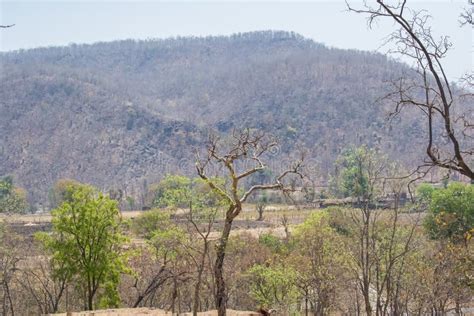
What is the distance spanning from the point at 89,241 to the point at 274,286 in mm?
9715

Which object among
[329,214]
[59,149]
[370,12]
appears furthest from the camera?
[59,149]

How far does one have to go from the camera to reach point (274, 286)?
3055 cm

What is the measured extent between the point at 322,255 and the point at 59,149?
127000 millimetres

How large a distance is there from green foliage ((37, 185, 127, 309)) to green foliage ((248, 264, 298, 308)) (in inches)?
292

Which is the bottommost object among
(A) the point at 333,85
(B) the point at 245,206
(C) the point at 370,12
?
(B) the point at 245,206

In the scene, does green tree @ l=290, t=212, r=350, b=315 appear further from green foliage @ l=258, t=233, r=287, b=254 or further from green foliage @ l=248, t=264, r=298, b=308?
green foliage @ l=258, t=233, r=287, b=254

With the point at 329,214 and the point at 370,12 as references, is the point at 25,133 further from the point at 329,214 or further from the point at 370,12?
the point at 370,12

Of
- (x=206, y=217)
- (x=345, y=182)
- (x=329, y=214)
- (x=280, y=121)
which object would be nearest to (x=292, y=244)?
(x=329, y=214)

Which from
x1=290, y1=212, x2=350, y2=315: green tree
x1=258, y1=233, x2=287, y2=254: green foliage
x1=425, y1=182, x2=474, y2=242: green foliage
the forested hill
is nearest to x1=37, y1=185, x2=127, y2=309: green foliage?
x1=290, y1=212, x2=350, y2=315: green tree

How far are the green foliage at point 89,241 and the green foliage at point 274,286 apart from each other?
7425mm

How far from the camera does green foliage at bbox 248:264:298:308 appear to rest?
29812mm

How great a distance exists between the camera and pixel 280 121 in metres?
171

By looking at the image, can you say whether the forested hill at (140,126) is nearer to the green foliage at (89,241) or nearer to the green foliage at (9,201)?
the green foliage at (9,201)

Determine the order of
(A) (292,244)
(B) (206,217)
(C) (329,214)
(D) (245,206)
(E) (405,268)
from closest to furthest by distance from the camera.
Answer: (B) (206,217) < (E) (405,268) < (A) (292,244) < (C) (329,214) < (D) (245,206)
